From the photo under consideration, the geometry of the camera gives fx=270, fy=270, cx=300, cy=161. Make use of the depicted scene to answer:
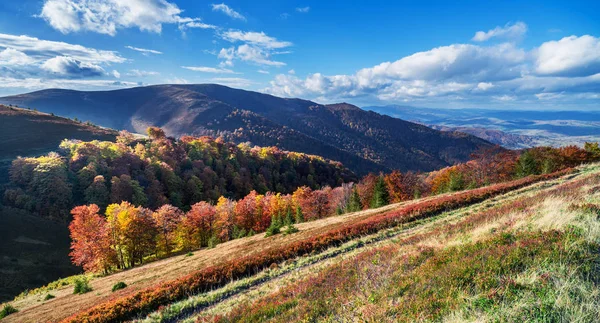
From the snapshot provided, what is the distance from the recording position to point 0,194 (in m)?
77.2

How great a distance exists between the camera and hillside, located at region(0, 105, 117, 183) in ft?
344

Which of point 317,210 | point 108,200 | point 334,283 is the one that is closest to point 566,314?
point 334,283

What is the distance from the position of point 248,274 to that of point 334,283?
10.2 m

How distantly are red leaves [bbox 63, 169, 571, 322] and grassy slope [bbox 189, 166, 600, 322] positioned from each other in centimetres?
622

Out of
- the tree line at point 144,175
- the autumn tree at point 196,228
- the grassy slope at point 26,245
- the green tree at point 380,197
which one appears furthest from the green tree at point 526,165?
the tree line at point 144,175

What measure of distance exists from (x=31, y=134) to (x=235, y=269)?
16384cm

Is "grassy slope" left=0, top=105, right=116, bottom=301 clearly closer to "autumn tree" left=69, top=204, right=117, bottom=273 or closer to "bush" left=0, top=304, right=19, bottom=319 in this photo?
"autumn tree" left=69, top=204, right=117, bottom=273

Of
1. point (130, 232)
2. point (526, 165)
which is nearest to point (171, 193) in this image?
point (130, 232)

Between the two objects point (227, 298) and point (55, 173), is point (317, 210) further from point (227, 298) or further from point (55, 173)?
point (55, 173)

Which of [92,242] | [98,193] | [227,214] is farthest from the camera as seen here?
[98,193]

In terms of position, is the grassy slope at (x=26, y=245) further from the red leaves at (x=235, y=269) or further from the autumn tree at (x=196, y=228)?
the red leaves at (x=235, y=269)

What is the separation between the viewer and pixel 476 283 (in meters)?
6.83

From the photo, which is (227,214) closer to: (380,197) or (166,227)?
(166,227)

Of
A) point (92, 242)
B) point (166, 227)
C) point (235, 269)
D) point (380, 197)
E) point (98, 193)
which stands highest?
point (235, 269)
